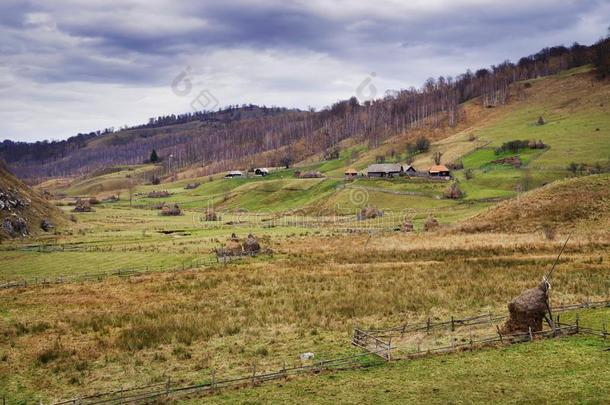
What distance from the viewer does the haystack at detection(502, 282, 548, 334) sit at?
33.6 meters

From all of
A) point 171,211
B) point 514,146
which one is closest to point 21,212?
point 171,211

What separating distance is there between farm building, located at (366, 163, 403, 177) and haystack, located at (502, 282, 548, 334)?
119813 millimetres

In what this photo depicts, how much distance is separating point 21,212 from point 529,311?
333ft

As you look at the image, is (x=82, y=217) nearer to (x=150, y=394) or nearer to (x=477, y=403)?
(x=150, y=394)

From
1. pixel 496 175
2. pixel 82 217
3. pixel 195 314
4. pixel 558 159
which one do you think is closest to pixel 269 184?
pixel 82 217

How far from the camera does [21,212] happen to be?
342 ft

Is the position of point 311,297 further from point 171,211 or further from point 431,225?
point 171,211

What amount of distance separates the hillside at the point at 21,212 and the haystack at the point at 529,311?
285ft

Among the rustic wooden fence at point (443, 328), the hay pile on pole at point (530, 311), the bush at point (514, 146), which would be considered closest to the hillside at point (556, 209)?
the rustic wooden fence at point (443, 328)

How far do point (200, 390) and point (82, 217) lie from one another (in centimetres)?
12049

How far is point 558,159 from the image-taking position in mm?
131375

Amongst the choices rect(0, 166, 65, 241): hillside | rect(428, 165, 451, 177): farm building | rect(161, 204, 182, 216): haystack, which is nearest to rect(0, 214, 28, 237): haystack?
rect(0, 166, 65, 241): hillside

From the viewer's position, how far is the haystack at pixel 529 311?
33.6 metres

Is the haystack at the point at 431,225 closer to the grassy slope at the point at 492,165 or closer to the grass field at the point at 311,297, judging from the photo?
the grass field at the point at 311,297
